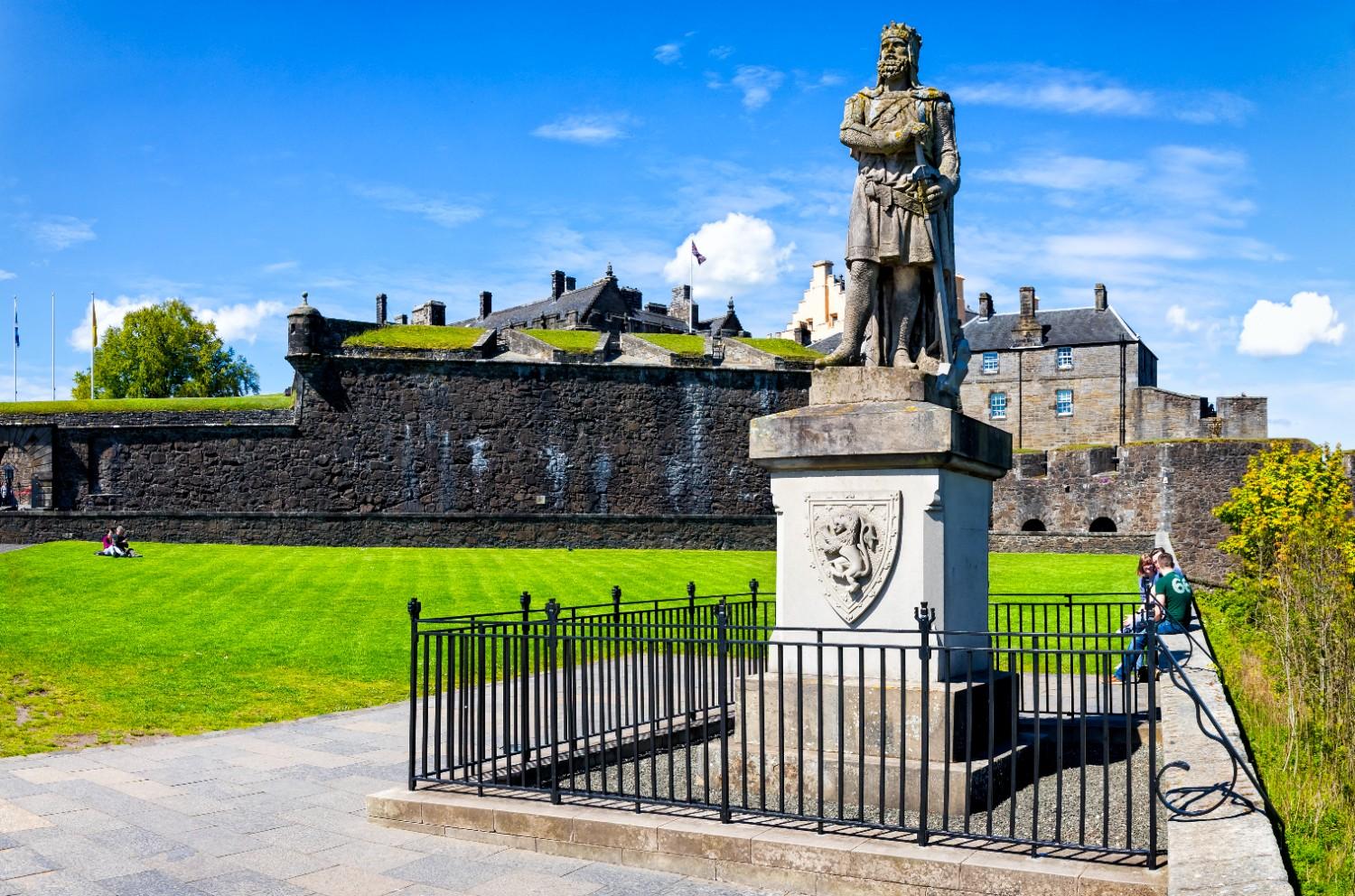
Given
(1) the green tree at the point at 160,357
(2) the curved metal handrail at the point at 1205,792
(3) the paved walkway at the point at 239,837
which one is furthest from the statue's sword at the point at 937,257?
(1) the green tree at the point at 160,357

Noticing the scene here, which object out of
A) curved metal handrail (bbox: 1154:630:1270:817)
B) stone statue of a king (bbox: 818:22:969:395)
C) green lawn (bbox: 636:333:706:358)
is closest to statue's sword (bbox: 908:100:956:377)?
stone statue of a king (bbox: 818:22:969:395)

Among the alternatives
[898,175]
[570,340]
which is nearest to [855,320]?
[898,175]

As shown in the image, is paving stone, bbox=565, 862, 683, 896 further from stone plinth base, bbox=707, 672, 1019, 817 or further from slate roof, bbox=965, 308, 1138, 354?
slate roof, bbox=965, 308, 1138, 354

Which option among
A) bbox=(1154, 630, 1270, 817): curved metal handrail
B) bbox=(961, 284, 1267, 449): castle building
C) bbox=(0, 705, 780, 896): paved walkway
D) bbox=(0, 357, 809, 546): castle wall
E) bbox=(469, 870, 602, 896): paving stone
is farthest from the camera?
bbox=(961, 284, 1267, 449): castle building

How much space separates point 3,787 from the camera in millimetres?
8492

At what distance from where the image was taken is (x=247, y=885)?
6121 millimetres

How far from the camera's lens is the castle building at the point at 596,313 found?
2458 inches

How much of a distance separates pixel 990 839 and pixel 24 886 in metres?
5.13

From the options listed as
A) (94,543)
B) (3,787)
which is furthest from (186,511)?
(3,787)

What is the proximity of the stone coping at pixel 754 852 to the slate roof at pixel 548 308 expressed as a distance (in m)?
55.1

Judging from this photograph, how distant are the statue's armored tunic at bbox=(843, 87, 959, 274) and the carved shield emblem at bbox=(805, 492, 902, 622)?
178cm

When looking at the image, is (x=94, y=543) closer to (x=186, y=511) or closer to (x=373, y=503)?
(x=186, y=511)

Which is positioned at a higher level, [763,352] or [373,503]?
→ [763,352]

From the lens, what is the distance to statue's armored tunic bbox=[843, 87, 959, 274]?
25.2ft
